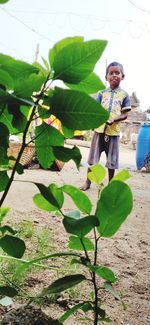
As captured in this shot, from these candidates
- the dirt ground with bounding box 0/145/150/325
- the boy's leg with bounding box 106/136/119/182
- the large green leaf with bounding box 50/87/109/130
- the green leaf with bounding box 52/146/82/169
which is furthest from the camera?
the boy's leg with bounding box 106/136/119/182

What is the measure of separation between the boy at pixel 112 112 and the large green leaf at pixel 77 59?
2.94 meters

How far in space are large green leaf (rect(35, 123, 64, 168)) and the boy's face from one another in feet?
9.78

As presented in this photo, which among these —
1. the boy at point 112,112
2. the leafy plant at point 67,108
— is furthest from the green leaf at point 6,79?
the boy at point 112,112

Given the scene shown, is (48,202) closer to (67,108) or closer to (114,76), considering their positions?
(67,108)

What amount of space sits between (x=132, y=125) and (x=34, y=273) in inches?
849

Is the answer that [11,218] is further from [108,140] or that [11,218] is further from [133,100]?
[133,100]

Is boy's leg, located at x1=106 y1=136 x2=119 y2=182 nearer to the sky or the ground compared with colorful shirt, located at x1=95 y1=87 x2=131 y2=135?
nearer to the ground

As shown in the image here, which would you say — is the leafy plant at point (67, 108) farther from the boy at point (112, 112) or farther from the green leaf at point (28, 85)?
the boy at point (112, 112)

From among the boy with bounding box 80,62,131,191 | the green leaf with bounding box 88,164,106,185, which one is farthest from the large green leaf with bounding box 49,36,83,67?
the boy with bounding box 80,62,131,191

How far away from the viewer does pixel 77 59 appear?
49 cm

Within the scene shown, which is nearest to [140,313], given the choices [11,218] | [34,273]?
[34,273]

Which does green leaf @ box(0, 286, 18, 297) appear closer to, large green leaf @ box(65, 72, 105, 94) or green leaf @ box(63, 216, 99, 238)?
green leaf @ box(63, 216, 99, 238)

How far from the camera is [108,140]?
3.62 metres

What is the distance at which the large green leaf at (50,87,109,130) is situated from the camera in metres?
0.48
